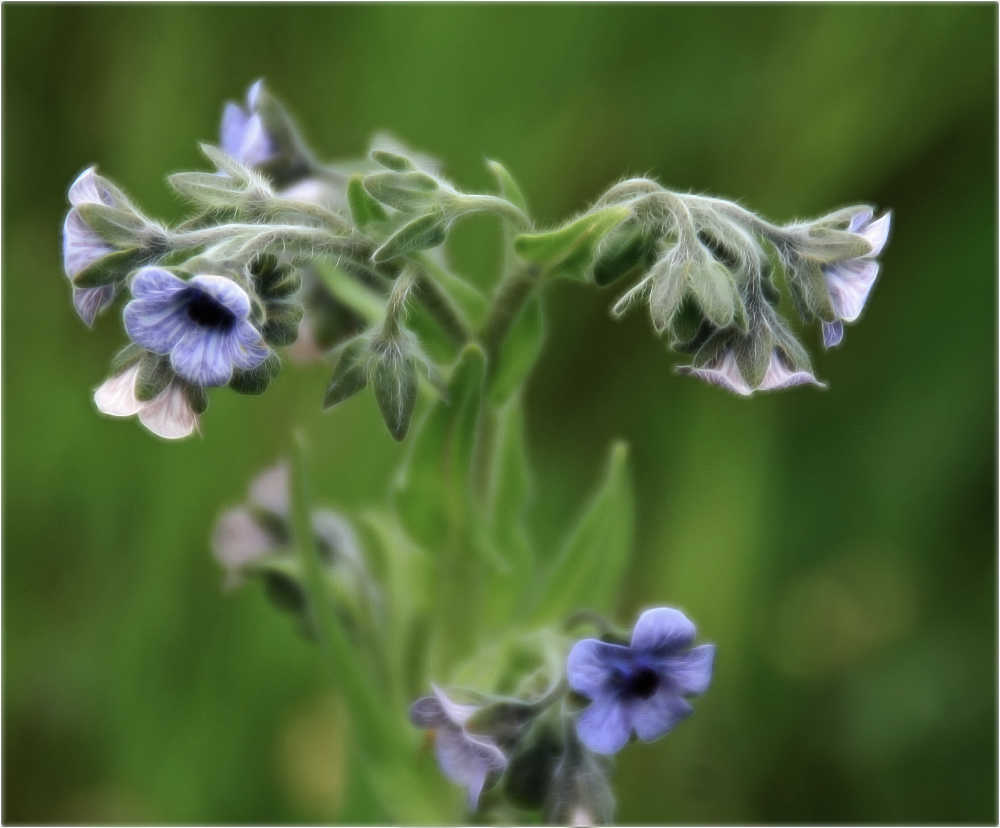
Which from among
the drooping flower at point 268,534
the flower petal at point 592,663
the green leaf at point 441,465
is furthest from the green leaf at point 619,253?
the drooping flower at point 268,534

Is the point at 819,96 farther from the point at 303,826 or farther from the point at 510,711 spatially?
the point at 303,826

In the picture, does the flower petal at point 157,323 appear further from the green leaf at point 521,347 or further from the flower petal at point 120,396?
the green leaf at point 521,347

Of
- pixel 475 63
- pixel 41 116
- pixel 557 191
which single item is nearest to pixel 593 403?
pixel 557 191

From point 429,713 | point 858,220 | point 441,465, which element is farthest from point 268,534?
point 858,220

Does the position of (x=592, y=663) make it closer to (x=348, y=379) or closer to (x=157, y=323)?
(x=348, y=379)

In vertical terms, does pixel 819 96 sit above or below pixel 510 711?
above

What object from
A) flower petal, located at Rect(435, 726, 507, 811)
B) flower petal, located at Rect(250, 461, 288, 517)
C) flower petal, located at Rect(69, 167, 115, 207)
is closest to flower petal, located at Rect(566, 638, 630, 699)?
flower petal, located at Rect(435, 726, 507, 811)
